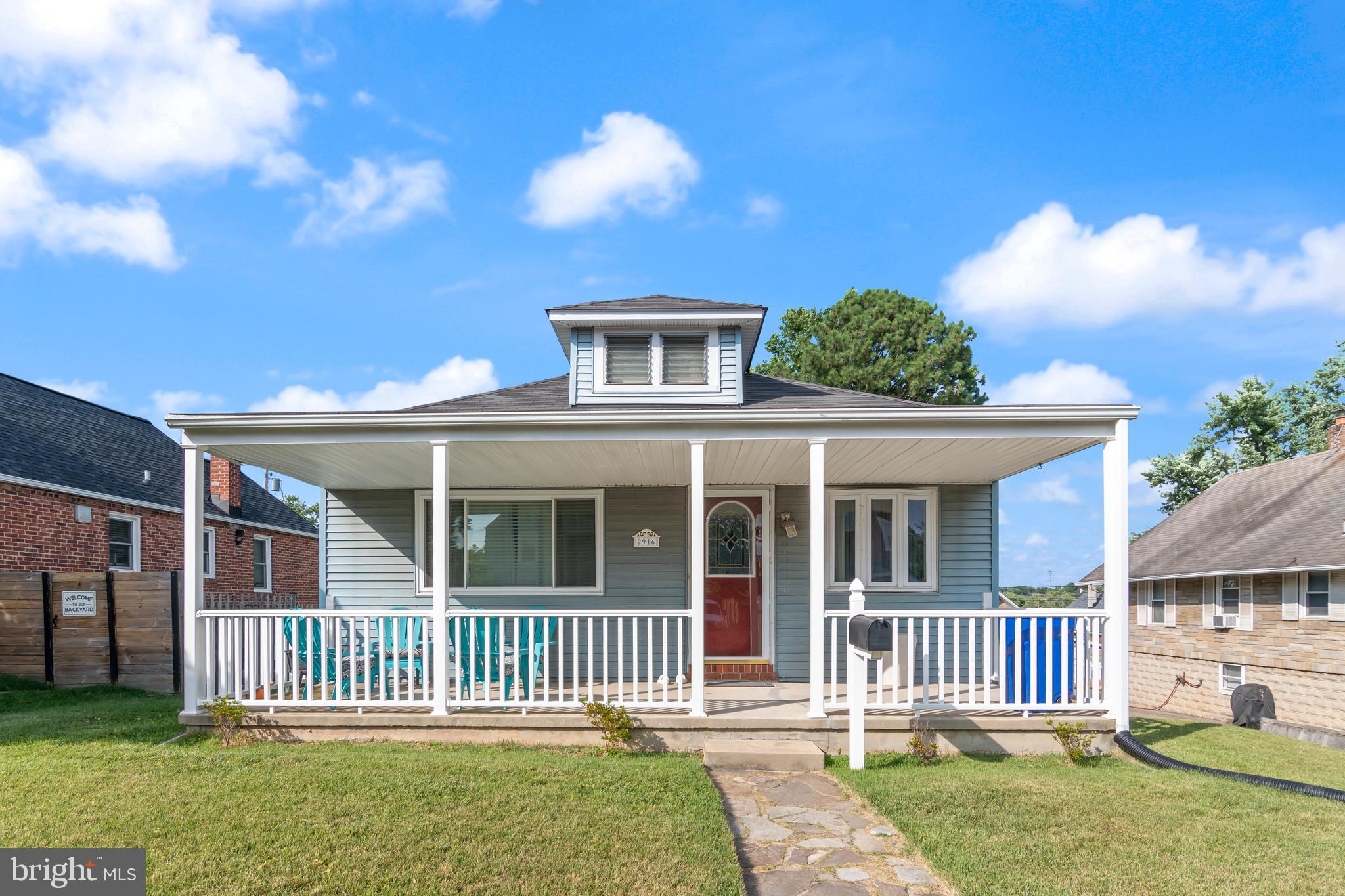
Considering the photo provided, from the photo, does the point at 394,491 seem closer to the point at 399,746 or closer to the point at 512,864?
the point at 399,746

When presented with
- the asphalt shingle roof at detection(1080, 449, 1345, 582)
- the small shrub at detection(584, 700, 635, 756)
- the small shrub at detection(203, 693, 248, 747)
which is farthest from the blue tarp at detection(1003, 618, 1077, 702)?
the asphalt shingle roof at detection(1080, 449, 1345, 582)

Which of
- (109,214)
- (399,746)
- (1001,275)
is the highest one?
(1001,275)

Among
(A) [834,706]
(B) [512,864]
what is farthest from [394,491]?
(B) [512,864]

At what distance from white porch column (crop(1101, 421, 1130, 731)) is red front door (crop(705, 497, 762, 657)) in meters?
3.59

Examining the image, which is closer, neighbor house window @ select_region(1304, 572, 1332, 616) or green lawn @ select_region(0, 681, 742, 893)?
green lawn @ select_region(0, 681, 742, 893)

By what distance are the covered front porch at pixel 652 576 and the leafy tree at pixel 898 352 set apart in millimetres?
17728

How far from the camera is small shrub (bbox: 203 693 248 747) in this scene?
651 cm

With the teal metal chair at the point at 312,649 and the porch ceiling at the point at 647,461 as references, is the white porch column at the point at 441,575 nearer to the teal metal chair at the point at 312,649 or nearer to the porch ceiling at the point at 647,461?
the porch ceiling at the point at 647,461

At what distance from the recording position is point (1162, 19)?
36.8ft

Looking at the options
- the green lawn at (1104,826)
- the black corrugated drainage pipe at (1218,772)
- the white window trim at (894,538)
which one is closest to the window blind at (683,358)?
the white window trim at (894,538)

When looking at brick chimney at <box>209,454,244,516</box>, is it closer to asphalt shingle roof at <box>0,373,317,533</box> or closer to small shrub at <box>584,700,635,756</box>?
asphalt shingle roof at <box>0,373,317,533</box>

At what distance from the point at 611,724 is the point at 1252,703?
13.5m

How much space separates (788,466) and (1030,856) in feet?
14.5

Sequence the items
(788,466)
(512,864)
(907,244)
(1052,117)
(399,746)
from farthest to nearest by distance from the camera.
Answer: (907,244) < (1052,117) < (788,466) < (399,746) < (512,864)
